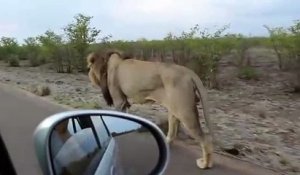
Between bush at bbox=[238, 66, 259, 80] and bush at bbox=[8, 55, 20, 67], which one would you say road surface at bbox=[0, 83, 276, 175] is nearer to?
bush at bbox=[238, 66, 259, 80]

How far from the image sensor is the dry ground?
943 cm

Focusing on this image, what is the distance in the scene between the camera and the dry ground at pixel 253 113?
9.43m

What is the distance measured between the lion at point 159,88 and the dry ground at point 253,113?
0.87 m

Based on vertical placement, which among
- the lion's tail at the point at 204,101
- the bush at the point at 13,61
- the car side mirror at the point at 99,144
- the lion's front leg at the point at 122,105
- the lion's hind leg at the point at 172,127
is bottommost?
the bush at the point at 13,61

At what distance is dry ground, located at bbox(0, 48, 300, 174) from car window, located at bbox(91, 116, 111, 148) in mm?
5177

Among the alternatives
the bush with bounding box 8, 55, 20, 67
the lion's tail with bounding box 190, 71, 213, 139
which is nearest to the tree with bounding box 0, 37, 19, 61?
the bush with bounding box 8, 55, 20, 67

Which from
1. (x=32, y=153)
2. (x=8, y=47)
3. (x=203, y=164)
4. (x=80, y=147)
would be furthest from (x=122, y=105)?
(x=8, y=47)

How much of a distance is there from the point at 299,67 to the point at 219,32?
3.56 metres

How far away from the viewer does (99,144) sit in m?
3.32

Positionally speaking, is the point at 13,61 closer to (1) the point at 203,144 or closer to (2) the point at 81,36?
(2) the point at 81,36

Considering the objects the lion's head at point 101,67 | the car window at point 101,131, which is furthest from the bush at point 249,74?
the car window at point 101,131

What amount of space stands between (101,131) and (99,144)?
0.28ft

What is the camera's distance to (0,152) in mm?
2299

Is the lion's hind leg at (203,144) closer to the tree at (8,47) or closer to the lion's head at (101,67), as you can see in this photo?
the lion's head at (101,67)
